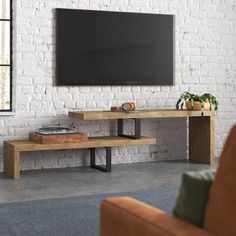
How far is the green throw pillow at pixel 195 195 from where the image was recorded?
5.90 ft

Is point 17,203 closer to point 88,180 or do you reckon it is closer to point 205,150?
point 88,180

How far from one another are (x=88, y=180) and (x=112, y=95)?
1358 millimetres

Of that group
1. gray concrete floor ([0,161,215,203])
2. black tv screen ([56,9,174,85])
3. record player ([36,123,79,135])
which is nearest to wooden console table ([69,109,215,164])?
record player ([36,123,79,135])

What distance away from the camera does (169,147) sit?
686cm

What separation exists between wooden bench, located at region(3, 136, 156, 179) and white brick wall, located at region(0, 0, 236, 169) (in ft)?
0.92

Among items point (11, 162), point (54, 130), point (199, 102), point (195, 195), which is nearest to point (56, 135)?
point (54, 130)

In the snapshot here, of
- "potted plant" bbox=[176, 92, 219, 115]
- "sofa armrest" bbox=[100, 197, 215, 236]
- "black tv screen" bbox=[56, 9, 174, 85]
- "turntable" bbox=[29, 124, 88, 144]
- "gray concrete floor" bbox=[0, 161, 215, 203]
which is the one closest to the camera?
"sofa armrest" bbox=[100, 197, 215, 236]

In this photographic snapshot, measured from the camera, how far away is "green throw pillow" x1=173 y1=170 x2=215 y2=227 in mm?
1798

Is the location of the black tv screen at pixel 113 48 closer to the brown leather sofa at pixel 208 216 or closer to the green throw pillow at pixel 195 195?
the brown leather sofa at pixel 208 216

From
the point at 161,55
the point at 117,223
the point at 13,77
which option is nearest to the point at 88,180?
the point at 13,77

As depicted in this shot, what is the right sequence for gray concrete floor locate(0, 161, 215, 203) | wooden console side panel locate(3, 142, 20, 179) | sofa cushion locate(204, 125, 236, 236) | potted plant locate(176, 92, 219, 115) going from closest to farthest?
sofa cushion locate(204, 125, 236, 236) < gray concrete floor locate(0, 161, 215, 203) < wooden console side panel locate(3, 142, 20, 179) < potted plant locate(176, 92, 219, 115)

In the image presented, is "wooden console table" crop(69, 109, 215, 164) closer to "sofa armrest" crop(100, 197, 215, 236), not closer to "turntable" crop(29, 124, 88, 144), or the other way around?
"turntable" crop(29, 124, 88, 144)

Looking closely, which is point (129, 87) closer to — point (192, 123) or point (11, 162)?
point (192, 123)

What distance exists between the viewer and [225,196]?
5.37 ft
